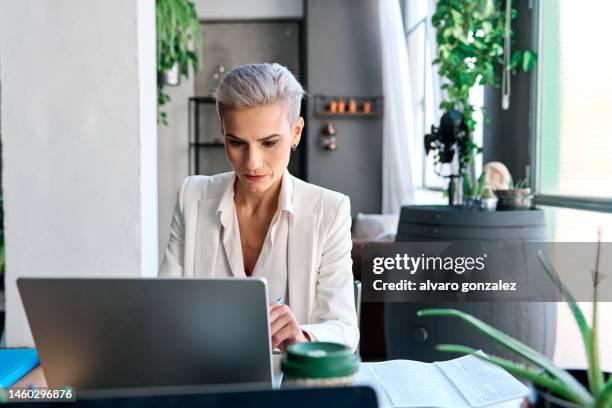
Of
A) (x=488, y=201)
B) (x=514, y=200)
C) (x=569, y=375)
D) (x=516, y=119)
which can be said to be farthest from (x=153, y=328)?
(x=516, y=119)

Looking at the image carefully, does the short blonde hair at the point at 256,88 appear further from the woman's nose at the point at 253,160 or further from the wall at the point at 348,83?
the wall at the point at 348,83

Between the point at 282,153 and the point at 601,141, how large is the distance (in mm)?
1597

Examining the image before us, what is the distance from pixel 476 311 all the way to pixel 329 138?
4.44m

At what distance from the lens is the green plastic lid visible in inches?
25.9

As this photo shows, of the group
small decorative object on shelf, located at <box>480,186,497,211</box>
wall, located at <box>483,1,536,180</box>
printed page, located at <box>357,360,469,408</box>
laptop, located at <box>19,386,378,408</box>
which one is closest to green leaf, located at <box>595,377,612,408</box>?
laptop, located at <box>19,386,378,408</box>

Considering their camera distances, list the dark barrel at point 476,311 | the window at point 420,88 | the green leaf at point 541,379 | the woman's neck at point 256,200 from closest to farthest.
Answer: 1. the green leaf at point 541,379
2. the woman's neck at point 256,200
3. the dark barrel at point 476,311
4. the window at point 420,88

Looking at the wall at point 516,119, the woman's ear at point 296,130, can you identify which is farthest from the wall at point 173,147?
the woman's ear at point 296,130

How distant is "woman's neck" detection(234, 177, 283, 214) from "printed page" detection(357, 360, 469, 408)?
63 centimetres

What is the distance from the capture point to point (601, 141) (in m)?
2.50

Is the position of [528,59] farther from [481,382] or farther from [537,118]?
[481,382]

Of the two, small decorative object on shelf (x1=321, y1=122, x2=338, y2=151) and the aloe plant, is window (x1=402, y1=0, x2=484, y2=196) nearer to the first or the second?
small decorative object on shelf (x1=321, y1=122, x2=338, y2=151)

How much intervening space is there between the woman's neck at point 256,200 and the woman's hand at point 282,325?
0.61 meters

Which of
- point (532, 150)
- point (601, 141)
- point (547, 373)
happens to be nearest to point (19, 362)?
point (547, 373)

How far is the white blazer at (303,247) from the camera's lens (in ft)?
5.09
